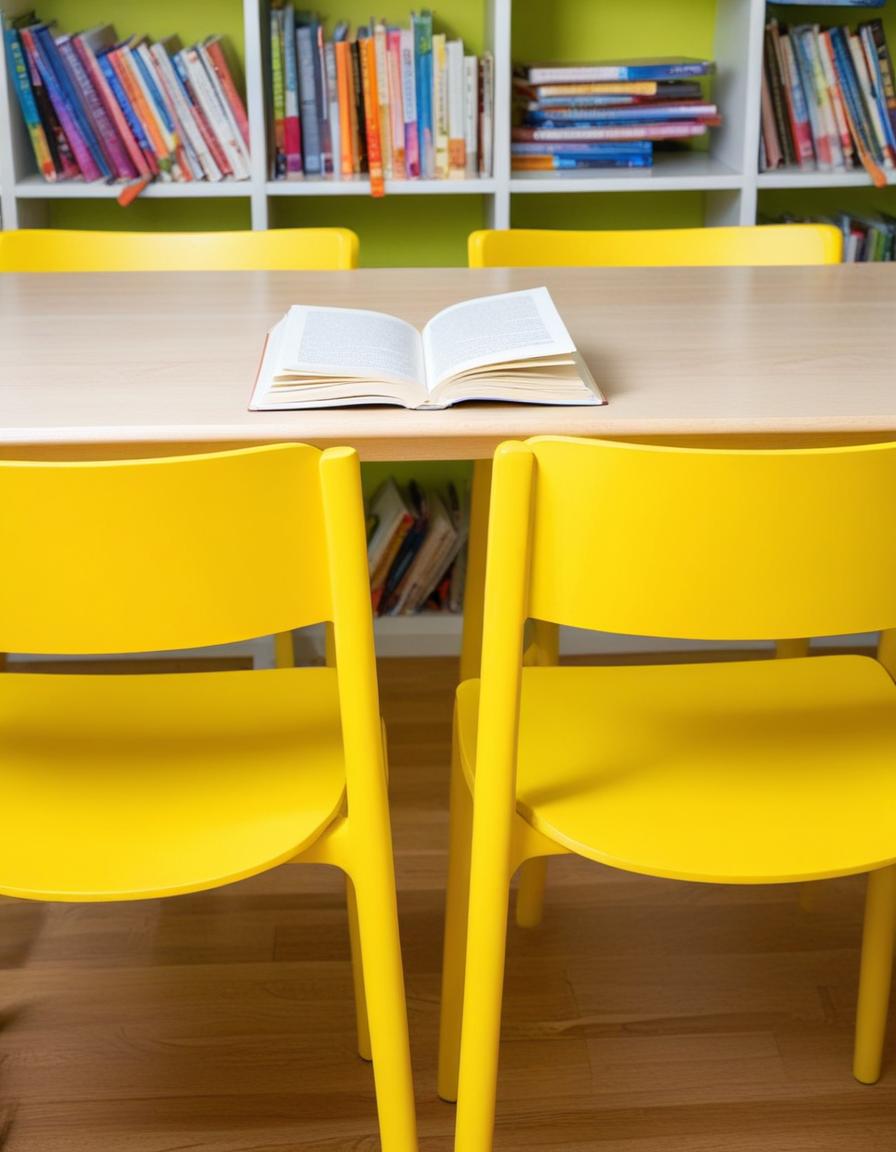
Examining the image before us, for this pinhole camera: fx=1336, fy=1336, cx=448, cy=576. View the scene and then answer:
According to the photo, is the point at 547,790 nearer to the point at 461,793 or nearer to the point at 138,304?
the point at 461,793

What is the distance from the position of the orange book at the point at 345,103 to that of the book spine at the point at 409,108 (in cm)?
10

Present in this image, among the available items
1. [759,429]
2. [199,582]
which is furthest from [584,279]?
[199,582]

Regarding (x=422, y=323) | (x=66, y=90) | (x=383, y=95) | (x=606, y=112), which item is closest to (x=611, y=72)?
(x=606, y=112)

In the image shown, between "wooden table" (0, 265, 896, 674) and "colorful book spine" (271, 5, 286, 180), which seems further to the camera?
"colorful book spine" (271, 5, 286, 180)

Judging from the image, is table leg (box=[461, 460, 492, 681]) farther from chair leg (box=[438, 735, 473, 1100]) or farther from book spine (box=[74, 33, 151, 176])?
book spine (box=[74, 33, 151, 176])

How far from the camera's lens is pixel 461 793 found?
4.32ft

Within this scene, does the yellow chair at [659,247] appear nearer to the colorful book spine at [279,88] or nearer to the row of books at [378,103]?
the row of books at [378,103]

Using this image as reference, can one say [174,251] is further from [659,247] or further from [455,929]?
[455,929]

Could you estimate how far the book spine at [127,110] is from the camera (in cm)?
249

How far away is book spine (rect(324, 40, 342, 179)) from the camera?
2.49 metres

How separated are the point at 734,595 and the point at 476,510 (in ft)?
2.74

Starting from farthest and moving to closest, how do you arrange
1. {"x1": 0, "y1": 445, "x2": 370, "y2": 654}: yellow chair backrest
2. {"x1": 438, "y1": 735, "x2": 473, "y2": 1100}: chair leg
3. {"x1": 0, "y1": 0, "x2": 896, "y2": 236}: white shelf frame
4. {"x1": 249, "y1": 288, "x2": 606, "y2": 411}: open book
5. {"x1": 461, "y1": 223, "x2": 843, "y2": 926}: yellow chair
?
{"x1": 0, "y1": 0, "x2": 896, "y2": 236}: white shelf frame
{"x1": 461, "y1": 223, "x2": 843, "y2": 926}: yellow chair
{"x1": 438, "y1": 735, "x2": 473, "y2": 1100}: chair leg
{"x1": 249, "y1": 288, "x2": 606, "y2": 411}: open book
{"x1": 0, "y1": 445, "x2": 370, "y2": 654}: yellow chair backrest

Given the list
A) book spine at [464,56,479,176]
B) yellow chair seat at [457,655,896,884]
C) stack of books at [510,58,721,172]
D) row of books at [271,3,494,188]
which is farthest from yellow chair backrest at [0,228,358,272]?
yellow chair seat at [457,655,896,884]

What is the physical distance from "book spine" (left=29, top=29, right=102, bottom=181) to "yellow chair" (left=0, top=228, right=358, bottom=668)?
0.58 m
